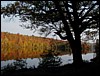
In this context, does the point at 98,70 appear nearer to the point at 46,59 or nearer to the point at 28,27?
the point at 46,59

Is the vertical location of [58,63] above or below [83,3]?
below

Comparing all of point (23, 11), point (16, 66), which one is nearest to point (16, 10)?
point (23, 11)

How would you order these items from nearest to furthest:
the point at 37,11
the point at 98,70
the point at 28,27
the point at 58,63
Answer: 1. the point at 98,70
2. the point at 37,11
3. the point at 58,63
4. the point at 28,27

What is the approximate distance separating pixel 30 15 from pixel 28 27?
310 centimetres

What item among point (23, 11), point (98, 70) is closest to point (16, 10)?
point (23, 11)

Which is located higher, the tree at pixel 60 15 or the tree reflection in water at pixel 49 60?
the tree at pixel 60 15

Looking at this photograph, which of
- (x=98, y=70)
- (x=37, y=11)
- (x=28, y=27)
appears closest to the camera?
(x=98, y=70)

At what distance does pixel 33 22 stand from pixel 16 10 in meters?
2.20

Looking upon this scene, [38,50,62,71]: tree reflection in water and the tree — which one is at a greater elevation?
the tree

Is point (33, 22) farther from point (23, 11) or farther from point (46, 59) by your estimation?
point (46, 59)

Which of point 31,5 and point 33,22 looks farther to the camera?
point 33,22

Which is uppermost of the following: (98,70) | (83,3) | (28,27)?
(83,3)

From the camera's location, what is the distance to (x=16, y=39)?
58.6 m

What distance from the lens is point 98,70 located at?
16.2m
